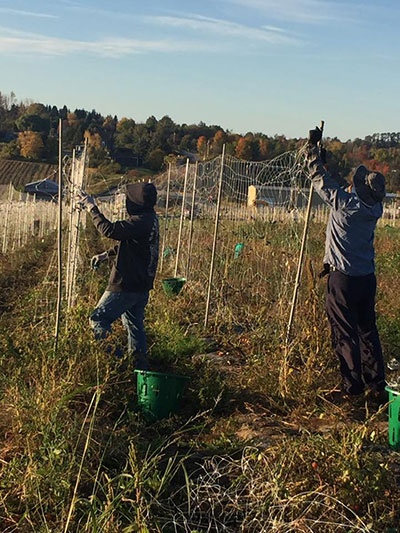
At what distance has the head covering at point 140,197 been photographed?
4488mm

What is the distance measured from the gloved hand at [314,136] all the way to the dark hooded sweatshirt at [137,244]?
46.3 inches

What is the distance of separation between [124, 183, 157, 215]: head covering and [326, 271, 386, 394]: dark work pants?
4.64ft

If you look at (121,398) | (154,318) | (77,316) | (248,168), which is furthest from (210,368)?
(248,168)

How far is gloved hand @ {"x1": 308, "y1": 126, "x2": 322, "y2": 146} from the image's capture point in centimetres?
420

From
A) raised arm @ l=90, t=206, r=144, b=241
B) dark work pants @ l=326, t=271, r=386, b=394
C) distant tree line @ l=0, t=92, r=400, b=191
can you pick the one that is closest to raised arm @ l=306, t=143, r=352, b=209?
dark work pants @ l=326, t=271, r=386, b=394

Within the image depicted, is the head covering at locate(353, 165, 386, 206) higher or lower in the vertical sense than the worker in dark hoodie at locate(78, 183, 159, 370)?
higher

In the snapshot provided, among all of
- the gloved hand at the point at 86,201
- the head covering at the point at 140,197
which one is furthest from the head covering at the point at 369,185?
the gloved hand at the point at 86,201

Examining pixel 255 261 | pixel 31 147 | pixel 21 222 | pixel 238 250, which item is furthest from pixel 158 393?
pixel 31 147

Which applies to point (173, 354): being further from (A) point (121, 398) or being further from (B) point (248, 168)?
(B) point (248, 168)

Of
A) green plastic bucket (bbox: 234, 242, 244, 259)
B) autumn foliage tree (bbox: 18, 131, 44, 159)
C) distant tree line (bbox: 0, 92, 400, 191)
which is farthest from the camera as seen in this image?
autumn foliage tree (bbox: 18, 131, 44, 159)

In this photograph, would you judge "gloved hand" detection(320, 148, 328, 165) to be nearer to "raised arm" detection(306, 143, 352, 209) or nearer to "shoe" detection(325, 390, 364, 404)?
"raised arm" detection(306, 143, 352, 209)

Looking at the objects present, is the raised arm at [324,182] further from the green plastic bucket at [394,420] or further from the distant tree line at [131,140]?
the distant tree line at [131,140]

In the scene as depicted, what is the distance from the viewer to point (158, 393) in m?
3.94

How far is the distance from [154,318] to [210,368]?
170cm
